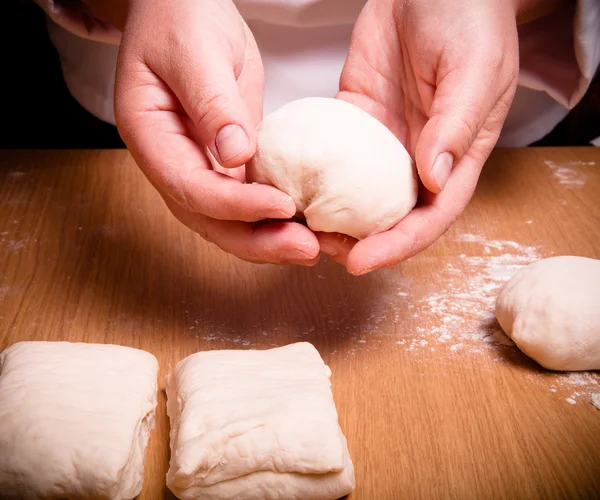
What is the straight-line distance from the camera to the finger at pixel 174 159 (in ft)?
4.08

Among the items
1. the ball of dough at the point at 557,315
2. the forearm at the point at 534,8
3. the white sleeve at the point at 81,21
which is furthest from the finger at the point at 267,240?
the forearm at the point at 534,8

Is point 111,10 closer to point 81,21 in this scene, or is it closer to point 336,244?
→ point 81,21

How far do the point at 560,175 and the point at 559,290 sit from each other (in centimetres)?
75

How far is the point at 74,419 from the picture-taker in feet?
3.74

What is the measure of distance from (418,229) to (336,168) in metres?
0.22

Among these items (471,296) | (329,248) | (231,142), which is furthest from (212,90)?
(471,296)

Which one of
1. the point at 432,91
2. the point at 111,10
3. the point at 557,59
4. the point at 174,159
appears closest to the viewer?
the point at 174,159

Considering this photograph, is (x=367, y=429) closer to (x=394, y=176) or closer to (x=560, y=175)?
(x=394, y=176)

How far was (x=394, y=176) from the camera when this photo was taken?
134cm

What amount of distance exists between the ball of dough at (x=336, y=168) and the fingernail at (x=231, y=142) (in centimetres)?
10

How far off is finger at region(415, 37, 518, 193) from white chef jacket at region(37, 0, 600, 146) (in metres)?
0.50

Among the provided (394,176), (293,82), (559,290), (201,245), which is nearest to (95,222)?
(201,245)

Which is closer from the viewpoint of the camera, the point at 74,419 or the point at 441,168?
the point at 74,419

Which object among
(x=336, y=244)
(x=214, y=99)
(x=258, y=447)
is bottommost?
(x=258, y=447)
